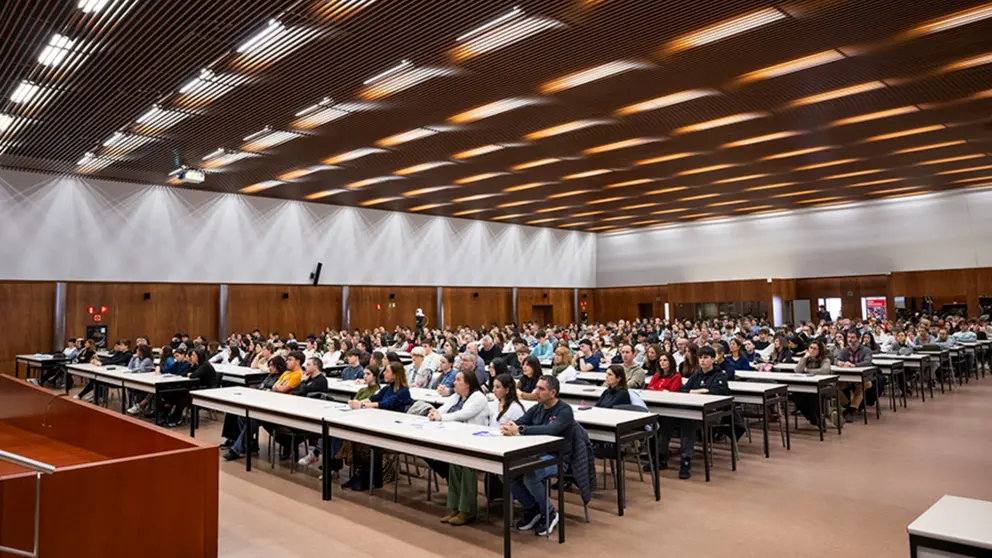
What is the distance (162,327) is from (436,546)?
678 inches

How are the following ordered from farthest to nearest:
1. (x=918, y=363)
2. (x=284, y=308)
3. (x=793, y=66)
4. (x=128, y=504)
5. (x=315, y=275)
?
(x=315, y=275) < (x=284, y=308) < (x=918, y=363) < (x=793, y=66) < (x=128, y=504)

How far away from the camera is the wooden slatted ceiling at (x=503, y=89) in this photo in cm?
814

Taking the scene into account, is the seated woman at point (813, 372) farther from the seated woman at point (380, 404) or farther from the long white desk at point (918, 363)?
the seated woman at point (380, 404)

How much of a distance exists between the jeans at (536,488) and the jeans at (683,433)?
7.94ft

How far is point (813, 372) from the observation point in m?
9.55

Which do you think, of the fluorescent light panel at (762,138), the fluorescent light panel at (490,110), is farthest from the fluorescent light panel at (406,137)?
the fluorescent light panel at (762,138)

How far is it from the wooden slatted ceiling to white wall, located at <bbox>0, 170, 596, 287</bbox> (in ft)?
3.96

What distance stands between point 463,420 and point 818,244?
23.6 metres

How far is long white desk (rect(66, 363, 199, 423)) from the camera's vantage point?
10000 mm

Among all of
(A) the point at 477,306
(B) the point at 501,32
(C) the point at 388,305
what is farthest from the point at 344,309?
(B) the point at 501,32

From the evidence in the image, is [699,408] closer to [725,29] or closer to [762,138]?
[725,29]

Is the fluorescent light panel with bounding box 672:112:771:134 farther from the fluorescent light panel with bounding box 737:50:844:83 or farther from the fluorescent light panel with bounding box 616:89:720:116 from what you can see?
the fluorescent light panel with bounding box 737:50:844:83

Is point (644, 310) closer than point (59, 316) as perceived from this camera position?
No

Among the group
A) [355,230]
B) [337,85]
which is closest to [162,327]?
[355,230]
